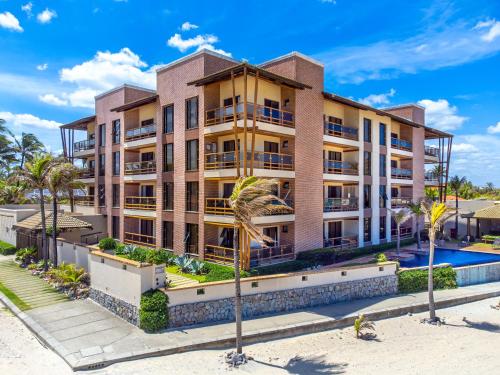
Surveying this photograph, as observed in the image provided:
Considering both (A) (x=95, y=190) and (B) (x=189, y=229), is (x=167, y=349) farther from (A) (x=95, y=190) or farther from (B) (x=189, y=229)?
(A) (x=95, y=190)

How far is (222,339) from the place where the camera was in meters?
15.5

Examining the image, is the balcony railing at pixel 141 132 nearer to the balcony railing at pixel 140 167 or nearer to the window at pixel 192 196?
the balcony railing at pixel 140 167

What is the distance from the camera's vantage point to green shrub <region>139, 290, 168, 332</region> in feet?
52.6

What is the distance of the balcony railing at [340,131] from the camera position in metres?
30.8

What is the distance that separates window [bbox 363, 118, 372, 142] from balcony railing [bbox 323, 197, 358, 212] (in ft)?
20.0

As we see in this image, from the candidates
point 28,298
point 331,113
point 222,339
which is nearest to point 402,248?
point 331,113

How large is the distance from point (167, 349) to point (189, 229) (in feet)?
45.9

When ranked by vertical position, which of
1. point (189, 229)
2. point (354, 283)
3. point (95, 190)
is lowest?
point (354, 283)

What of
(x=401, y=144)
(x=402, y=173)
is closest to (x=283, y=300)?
(x=402, y=173)

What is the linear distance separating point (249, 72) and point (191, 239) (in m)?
12.9

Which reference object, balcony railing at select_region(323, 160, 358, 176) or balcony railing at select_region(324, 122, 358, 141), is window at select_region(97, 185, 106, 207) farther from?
balcony railing at select_region(324, 122, 358, 141)

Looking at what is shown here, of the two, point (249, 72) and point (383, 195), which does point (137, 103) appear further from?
point (383, 195)

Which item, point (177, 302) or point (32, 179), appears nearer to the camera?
point (177, 302)

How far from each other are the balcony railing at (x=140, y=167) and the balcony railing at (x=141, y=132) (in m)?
2.26
